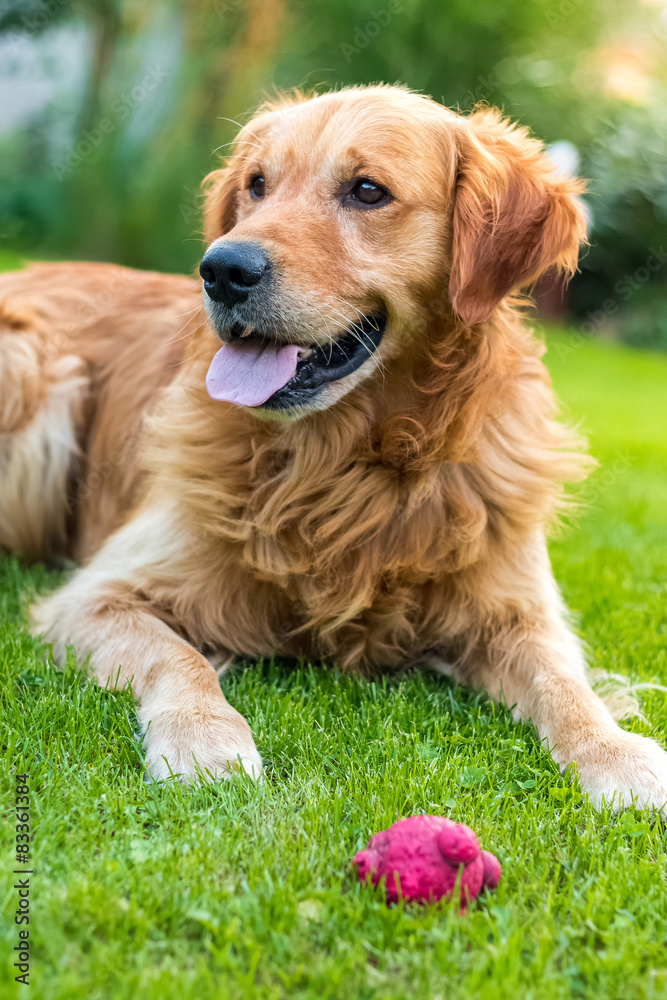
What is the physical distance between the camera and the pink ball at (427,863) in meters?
1.68

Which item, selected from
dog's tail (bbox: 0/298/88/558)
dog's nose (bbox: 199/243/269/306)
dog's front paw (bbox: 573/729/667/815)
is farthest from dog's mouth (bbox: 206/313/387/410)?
dog's tail (bbox: 0/298/88/558)

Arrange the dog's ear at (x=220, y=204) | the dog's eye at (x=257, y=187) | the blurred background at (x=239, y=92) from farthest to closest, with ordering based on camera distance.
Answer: the blurred background at (x=239, y=92)
the dog's ear at (x=220, y=204)
the dog's eye at (x=257, y=187)

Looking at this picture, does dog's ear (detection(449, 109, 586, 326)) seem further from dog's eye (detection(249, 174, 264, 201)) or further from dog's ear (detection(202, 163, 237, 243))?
dog's ear (detection(202, 163, 237, 243))

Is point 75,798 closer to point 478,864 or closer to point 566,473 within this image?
point 478,864

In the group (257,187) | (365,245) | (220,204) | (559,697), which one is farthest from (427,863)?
(220,204)

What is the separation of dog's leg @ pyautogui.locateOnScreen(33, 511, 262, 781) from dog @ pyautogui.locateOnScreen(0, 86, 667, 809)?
11 millimetres

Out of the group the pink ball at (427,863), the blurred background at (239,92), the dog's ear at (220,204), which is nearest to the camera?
the pink ball at (427,863)

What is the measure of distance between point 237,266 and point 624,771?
1611 mm

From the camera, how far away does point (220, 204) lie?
10.9 ft

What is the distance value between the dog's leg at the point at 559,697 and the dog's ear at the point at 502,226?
93cm

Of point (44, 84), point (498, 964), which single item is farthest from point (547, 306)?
point (498, 964)

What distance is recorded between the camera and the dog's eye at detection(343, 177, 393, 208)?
2.67m

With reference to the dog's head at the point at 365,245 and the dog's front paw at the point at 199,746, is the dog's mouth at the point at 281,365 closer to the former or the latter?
the dog's head at the point at 365,245

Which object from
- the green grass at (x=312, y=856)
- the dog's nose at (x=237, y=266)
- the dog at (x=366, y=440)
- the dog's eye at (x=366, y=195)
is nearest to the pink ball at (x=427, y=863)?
the green grass at (x=312, y=856)
